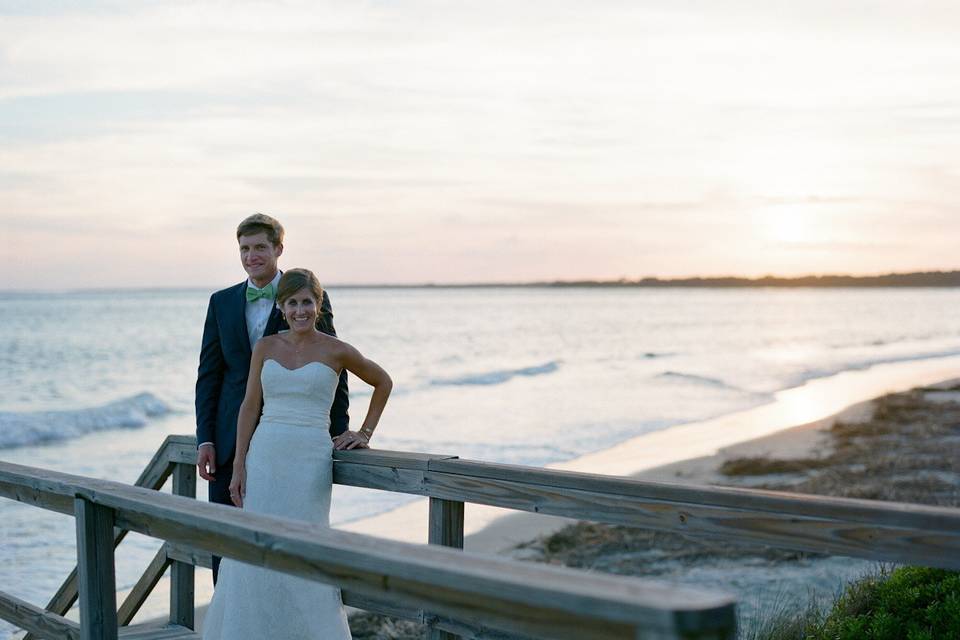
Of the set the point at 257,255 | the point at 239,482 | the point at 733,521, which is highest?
the point at 257,255

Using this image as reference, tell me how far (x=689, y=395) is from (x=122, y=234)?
34273mm

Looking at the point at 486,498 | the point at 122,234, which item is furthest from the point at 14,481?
the point at 122,234

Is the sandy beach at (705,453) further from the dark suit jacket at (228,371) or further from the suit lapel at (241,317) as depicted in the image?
the suit lapel at (241,317)

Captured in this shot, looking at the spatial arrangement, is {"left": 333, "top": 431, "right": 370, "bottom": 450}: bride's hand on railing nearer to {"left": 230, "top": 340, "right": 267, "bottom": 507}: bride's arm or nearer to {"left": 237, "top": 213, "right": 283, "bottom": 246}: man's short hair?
{"left": 230, "top": 340, "right": 267, "bottom": 507}: bride's arm

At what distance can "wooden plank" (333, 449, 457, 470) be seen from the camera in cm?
363

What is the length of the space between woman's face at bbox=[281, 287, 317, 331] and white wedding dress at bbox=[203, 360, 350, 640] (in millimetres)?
185

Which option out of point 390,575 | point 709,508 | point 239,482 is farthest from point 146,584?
point 390,575

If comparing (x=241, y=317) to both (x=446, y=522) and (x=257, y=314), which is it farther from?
(x=446, y=522)

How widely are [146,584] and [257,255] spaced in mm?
1836

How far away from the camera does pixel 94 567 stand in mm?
2975

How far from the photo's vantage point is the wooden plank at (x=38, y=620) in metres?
3.47

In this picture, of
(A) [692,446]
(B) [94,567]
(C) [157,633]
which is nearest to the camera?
(B) [94,567]


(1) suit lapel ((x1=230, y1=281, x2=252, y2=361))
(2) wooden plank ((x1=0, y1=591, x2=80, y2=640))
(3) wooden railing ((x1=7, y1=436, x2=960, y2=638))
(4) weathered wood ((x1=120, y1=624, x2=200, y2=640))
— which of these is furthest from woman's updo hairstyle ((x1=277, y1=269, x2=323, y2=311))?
(4) weathered wood ((x1=120, y1=624, x2=200, y2=640))

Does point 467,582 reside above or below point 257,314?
below
